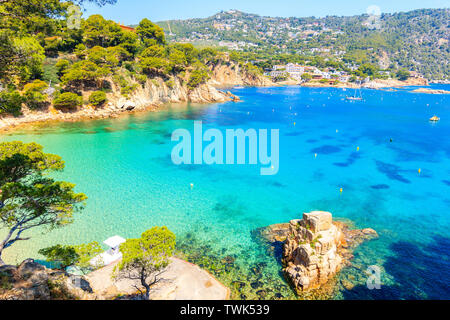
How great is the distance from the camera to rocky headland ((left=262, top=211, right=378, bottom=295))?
16.0 m

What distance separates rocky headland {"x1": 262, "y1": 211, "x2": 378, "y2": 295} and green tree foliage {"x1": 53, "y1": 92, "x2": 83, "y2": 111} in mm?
53499

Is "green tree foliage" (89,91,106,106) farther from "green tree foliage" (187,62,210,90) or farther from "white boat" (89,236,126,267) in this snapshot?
"white boat" (89,236,126,267)

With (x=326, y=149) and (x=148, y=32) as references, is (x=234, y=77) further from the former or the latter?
(x=326, y=149)

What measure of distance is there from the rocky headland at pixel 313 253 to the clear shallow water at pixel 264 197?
0.85 m

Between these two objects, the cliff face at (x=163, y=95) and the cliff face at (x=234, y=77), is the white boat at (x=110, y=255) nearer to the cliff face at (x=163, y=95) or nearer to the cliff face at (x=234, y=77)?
the cliff face at (x=163, y=95)

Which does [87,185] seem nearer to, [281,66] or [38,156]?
[38,156]

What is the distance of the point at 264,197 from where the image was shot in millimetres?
27875

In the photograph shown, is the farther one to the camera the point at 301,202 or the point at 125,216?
the point at 301,202

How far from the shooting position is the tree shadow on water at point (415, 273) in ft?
51.3

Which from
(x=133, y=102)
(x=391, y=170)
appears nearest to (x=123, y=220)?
(x=391, y=170)

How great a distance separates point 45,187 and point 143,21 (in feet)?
283
